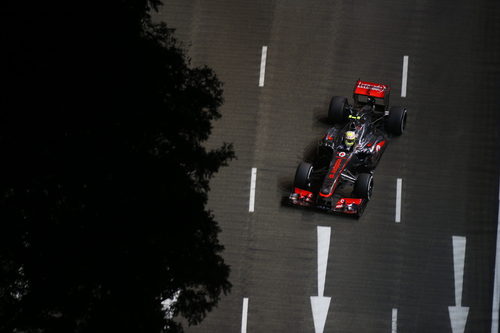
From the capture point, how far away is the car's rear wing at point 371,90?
1759 cm

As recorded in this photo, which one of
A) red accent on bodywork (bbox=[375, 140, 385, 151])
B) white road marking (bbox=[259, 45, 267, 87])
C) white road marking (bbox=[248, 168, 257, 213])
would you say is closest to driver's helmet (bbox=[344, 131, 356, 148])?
red accent on bodywork (bbox=[375, 140, 385, 151])

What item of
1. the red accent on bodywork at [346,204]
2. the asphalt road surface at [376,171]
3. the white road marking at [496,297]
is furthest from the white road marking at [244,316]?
the white road marking at [496,297]

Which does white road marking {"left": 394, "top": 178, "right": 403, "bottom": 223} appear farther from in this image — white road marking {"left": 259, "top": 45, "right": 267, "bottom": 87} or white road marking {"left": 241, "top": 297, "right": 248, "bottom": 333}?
white road marking {"left": 259, "top": 45, "right": 267, "bottom": 87}

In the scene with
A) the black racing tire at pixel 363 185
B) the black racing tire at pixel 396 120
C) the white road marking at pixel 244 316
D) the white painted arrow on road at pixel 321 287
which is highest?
the black racing tire at pixel 396 120

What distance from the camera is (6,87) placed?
25.5ft

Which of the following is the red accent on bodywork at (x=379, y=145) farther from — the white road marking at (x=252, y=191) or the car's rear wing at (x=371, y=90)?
the white road marking at (x=252, y=191)

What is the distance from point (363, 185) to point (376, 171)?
141cm

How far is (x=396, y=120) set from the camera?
17438mm

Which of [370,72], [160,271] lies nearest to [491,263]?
[370,72]

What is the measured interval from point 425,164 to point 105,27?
11.2 metres

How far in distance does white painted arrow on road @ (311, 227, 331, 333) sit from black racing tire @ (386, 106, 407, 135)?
9.22 ft

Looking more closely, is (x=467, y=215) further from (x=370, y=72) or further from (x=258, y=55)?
(x=258, y=55)

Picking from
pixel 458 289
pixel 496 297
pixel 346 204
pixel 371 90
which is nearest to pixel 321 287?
pixel 346 204

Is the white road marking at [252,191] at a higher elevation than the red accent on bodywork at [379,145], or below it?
below
